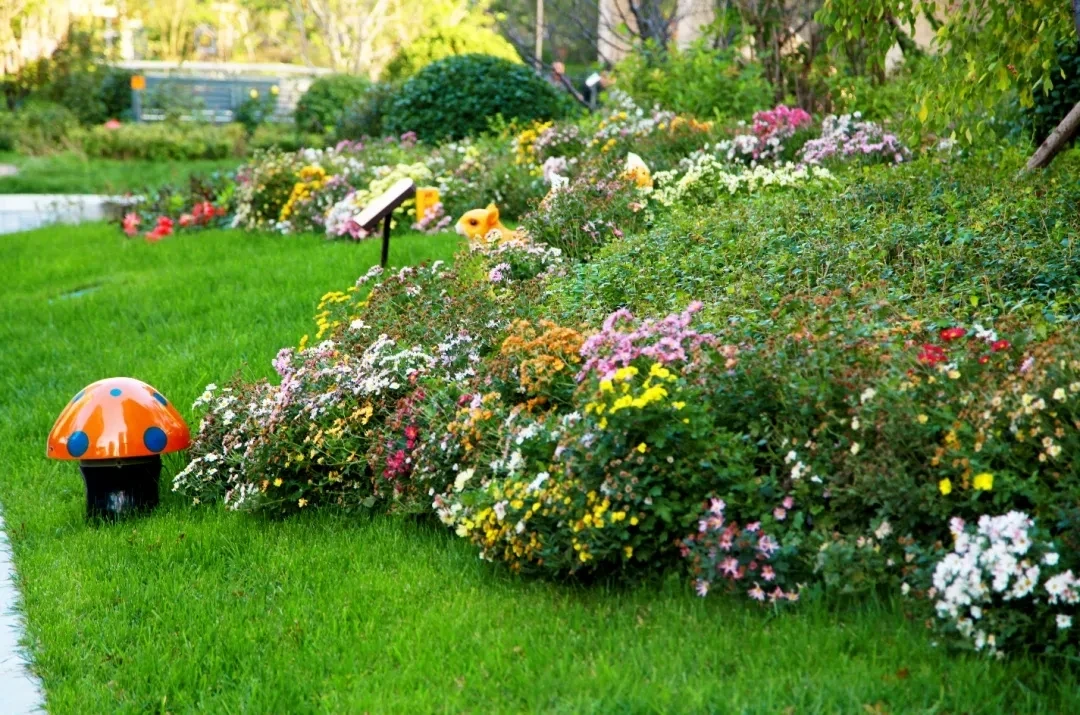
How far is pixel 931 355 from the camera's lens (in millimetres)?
3754

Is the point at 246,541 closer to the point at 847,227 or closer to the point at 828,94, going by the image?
the point at 847,227

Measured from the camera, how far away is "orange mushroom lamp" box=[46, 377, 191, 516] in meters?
5.17

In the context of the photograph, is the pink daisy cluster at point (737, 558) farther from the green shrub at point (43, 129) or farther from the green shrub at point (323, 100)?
the green shrub at point (43, 129)

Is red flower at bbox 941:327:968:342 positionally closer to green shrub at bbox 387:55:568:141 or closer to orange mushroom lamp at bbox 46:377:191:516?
orange mushroom lamp at bbox 46:377:191:516

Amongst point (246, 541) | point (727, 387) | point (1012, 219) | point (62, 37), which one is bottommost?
point (246, 541)

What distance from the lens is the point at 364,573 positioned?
4340mm

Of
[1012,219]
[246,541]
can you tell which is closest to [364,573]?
[246,541]

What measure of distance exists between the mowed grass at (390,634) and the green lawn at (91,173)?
1228 centimetres

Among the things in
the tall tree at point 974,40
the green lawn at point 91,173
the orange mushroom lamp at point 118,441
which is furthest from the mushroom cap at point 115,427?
the green lawn at point 91,173

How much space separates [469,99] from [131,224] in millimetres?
4539

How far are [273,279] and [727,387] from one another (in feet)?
19.4

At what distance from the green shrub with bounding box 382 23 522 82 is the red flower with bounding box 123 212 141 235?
13.5 m

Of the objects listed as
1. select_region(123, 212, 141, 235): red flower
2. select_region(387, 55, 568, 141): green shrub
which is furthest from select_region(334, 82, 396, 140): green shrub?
select_region(123, 212, 141, 235): red flower

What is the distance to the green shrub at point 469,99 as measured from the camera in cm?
1542
